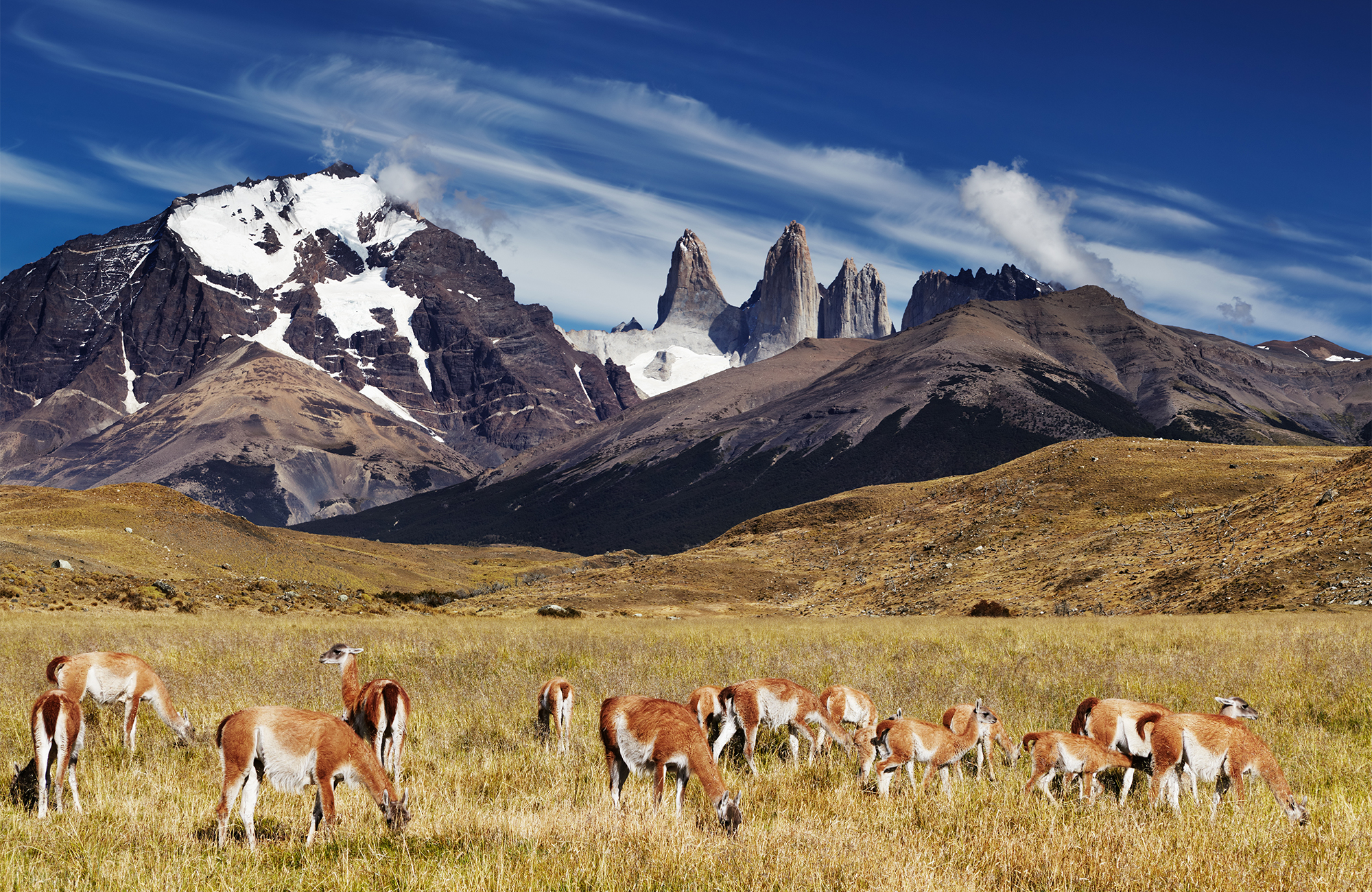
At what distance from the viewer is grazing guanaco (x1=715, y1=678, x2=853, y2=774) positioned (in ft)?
42.4

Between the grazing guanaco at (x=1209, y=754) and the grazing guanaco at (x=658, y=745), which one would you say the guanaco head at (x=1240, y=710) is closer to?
the grazing guanaco at (x=1209, y=754)

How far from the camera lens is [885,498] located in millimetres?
99188

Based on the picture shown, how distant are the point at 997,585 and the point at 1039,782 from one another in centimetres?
5124

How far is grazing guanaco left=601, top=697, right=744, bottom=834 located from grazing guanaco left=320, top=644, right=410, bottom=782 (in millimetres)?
3191

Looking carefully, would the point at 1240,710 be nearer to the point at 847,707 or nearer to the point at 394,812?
the point at 847,707

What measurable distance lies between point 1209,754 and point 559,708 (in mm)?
8849

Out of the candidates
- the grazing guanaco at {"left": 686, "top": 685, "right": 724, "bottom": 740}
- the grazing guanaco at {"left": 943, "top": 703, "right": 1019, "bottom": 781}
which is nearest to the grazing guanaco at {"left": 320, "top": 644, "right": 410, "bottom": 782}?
the grazing guanaco at {"left": 686, "top": 685, "right": 724, "bottom": 740}

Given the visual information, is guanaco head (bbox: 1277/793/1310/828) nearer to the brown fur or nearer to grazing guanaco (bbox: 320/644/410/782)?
the brown fur

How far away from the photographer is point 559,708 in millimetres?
14156

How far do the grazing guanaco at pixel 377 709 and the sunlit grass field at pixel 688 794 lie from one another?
2.28 feet

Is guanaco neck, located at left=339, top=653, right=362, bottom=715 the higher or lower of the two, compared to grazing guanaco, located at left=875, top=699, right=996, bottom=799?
higher

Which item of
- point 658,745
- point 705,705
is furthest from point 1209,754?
point 658,745

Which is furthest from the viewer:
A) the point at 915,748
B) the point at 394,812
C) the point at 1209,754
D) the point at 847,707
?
the point at 847,707

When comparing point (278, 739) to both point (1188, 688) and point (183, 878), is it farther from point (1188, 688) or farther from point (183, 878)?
point (1188, 688)
